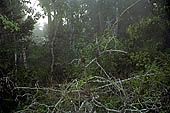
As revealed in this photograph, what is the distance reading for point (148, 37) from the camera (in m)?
7.17

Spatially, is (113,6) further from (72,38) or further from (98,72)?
(98,72)

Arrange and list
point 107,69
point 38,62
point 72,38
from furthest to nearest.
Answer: point 72,38
point 38,62
point 107,69

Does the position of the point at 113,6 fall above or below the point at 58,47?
above

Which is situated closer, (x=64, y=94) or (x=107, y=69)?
(x=64, y=94)

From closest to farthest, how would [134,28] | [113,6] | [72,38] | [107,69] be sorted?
[107,69]
[134,28]
[72,38]
[113,6]

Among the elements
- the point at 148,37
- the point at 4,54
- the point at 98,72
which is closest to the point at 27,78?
the point at 4,54

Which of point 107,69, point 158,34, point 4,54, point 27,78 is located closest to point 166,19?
point 158,34

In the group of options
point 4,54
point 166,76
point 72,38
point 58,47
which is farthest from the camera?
point 72,38

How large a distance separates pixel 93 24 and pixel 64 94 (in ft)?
35.5

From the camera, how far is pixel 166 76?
14.9 ft

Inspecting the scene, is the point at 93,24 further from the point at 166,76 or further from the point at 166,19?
the point at 166,76

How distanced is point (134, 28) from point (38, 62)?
12.8 feet

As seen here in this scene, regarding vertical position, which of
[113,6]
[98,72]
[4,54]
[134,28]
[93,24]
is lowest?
[98,72]

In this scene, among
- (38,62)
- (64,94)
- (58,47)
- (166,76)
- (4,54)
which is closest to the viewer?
(64,94)
